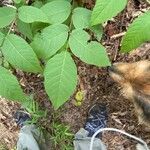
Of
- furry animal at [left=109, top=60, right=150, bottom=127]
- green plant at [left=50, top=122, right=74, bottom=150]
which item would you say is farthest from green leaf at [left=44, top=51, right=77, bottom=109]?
Result: green plant at [left=50, top=122, right=74, bottom=150]

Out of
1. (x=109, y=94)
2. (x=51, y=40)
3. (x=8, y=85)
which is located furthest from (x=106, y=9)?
(x=109, y=94)

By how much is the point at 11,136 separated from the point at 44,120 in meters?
0.38

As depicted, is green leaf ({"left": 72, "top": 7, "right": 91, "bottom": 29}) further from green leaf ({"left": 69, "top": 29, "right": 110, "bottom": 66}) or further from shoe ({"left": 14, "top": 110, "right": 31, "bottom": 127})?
shoe ({"left": 14, "top": 110, "right": 31, "bottom": 127})

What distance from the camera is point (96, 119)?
3105mm

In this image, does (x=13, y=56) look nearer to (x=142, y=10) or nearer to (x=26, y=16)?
(x=26, y=16)

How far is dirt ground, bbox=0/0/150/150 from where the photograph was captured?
295cm

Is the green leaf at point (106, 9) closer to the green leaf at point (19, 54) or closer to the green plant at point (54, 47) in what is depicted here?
the green plant at point (54, 47)

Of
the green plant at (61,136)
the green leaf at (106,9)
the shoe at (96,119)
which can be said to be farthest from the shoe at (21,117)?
the green leaf at (106,9)

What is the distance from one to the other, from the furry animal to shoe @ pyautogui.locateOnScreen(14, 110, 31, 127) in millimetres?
1144

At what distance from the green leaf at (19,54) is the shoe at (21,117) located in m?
1.52

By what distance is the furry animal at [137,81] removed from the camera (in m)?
2.04

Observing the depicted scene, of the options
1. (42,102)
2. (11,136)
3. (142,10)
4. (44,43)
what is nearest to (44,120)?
(42,102)

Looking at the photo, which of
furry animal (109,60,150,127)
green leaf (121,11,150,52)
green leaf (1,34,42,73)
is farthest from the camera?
furry animal (109,60,150,127)

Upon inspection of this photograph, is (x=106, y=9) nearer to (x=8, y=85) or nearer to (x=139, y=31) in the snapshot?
(x=139, y=31)
